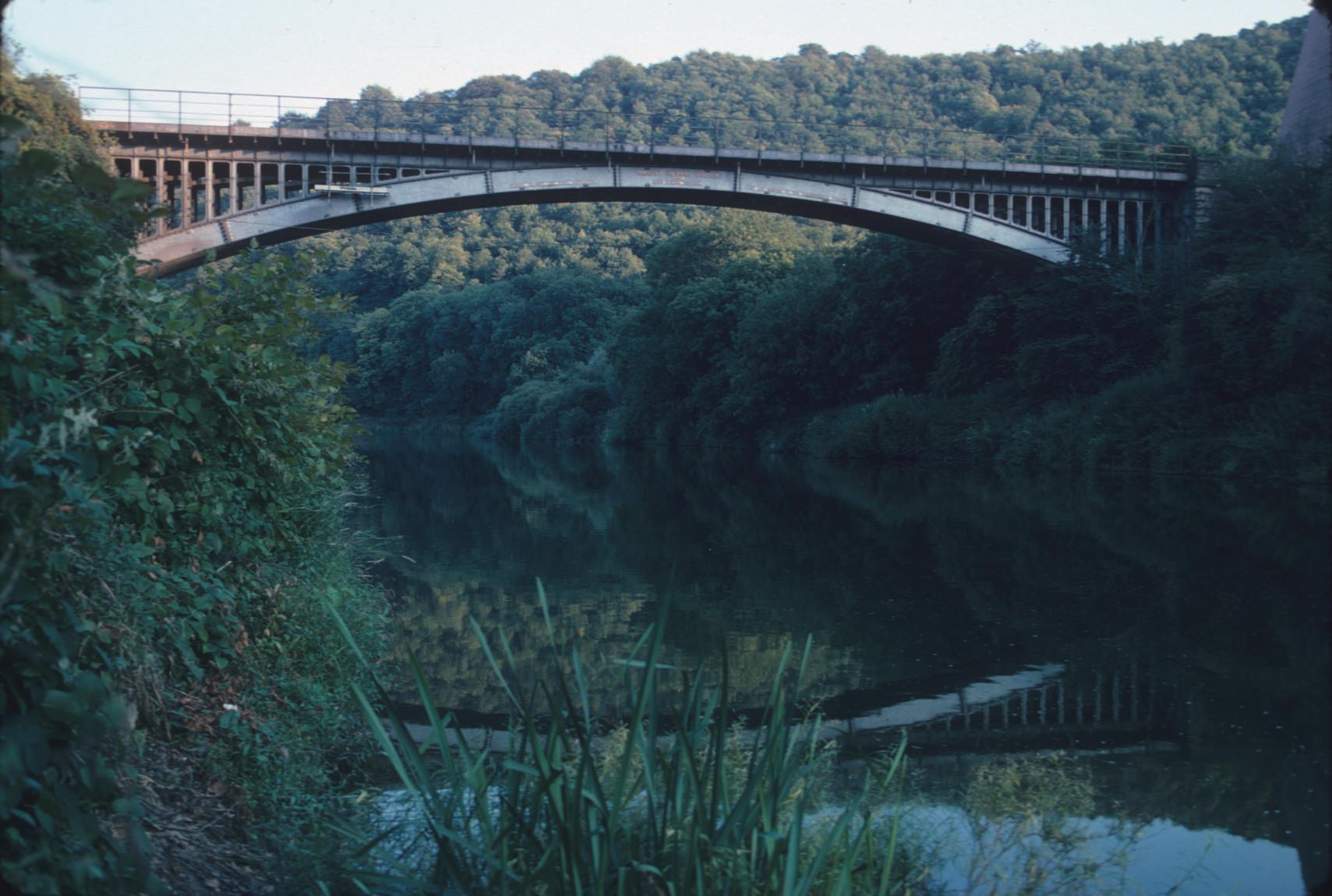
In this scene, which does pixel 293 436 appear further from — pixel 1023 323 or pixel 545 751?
pixel 1023 323

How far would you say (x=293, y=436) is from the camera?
20.1 ft

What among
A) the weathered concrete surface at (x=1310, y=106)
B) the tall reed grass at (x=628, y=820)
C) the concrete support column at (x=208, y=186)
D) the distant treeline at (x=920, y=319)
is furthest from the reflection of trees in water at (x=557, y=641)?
the weathered concrete surface at (x=1310, y=106)

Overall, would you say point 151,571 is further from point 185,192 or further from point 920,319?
point 920,319

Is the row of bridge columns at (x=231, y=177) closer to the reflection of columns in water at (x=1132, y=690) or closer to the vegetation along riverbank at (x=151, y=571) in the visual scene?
the vegetation along riverbank at (x=151, y=571)

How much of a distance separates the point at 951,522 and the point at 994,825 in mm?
11764

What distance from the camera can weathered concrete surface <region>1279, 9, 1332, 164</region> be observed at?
25.0 metres

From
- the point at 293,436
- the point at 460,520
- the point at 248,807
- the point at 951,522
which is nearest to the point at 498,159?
the point at 460,520

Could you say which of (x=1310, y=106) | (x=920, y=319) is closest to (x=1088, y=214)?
(x=920, y=319)

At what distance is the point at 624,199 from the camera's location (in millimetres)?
32938

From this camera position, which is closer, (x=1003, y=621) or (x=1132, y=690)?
(x=1132, y=690)

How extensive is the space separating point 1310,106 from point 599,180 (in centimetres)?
1682

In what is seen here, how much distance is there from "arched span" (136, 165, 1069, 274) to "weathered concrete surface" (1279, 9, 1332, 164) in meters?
6.35

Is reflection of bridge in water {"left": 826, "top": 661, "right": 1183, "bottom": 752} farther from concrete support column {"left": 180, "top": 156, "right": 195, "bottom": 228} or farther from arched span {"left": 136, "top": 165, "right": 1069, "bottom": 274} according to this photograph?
concrete support column {"left": 180, "top": 156, "right": 195, "bottom": 228}

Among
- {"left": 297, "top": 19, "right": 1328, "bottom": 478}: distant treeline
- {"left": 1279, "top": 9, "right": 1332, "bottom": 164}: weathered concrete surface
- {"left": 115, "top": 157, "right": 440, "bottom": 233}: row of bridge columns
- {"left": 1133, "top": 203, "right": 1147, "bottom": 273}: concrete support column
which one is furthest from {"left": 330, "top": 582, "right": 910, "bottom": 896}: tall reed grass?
{"left": 1133, "top": 203, "right": 1147, "bottom": 273}: concrete support column
